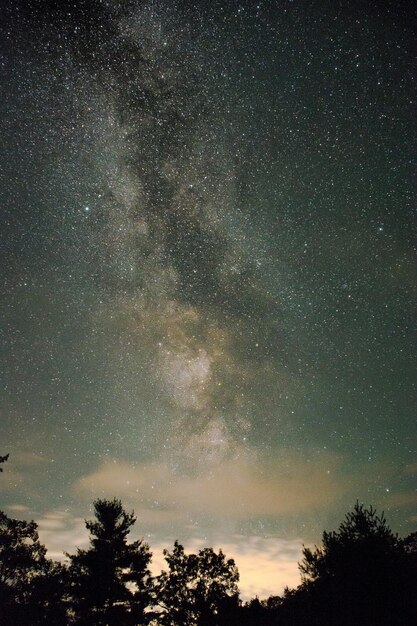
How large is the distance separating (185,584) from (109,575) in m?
14.2

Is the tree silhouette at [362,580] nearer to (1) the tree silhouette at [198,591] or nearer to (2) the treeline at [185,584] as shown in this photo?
(2) the treeline at [185,584]

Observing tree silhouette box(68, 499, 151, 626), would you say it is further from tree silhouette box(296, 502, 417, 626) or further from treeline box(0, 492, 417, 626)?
tree silhouette box(296, 502, 417, 626)

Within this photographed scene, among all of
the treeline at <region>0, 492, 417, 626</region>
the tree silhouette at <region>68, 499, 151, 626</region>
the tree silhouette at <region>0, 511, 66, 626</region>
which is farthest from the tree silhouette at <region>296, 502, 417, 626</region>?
the tree silhouette at <region>0, 511, 66, 626</region>

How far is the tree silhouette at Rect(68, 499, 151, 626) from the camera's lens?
58.5ft

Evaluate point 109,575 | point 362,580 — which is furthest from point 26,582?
point 362,580

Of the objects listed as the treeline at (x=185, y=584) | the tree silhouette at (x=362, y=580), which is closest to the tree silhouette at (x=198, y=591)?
the treeline at (x=185, y=584)

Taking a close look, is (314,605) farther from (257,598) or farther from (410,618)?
(257,598)

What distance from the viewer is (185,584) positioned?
2931 cm

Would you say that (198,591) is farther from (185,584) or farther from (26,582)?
(26,582)

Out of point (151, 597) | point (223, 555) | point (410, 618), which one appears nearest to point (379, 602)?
point (410, 618)

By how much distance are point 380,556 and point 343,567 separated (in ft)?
7.08

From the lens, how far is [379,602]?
49.1 ft

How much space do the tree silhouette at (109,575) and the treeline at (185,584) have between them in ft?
0.15

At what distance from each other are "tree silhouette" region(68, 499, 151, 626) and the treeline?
0.05 m
